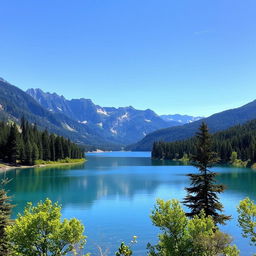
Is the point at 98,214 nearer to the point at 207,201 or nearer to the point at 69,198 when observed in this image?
the point at 69,198

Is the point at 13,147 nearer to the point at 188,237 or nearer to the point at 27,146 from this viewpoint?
the point at 27,146

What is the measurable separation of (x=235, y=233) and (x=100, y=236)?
1866cm

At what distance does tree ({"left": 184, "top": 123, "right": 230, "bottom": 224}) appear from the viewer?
3195cm

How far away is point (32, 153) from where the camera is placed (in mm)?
153500

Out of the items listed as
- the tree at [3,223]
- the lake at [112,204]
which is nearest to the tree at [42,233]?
the tree at [3,223]

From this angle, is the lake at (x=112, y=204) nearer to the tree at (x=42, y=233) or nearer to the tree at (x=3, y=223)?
the tree at (x=3, y=223)

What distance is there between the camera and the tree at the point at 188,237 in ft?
62.1

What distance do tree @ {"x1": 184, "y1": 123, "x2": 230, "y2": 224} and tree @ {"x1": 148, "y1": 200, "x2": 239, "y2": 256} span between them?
11.1 metres

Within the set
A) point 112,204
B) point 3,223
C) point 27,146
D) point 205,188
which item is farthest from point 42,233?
point 27,146

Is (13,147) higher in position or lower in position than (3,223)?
higher

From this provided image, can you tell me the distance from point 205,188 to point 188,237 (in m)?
13.1

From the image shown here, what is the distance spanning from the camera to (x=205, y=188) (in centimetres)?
3253

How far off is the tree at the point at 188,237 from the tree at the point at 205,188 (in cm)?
1107

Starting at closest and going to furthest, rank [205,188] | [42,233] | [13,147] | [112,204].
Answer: [42,233] → [205,188] → [112,204] → [13,147]
